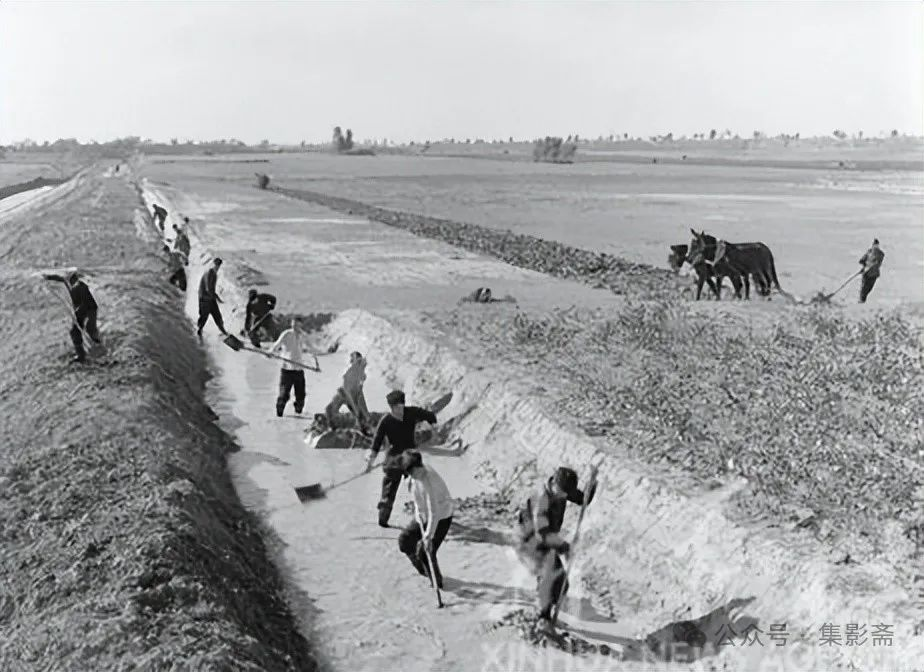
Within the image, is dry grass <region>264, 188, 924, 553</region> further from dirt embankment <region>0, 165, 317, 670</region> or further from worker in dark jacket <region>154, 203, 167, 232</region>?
worker in dark jacket <region>154, 203, 167, 232</region>

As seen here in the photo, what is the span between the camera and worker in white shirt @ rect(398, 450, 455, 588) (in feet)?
28.4

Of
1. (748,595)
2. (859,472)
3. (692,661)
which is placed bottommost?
(692,661)

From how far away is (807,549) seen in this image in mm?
8117

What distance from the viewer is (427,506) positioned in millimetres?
8719

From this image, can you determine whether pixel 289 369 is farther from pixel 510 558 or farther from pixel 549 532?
pixel 549 532

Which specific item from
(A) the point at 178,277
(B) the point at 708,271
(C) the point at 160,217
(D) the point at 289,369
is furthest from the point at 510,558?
(C) the point at 160,217

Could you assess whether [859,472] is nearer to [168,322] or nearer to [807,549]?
[807,549]

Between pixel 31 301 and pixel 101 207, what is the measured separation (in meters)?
30.7

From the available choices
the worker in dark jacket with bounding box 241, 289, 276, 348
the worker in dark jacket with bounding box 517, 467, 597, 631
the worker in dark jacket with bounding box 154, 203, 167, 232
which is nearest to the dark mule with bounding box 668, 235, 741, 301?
the worker in dark jacket with bounding box 241, 289, 276, 348

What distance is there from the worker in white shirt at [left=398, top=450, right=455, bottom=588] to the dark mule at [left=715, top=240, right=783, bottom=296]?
1459cm

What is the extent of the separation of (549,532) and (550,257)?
78.1 feet

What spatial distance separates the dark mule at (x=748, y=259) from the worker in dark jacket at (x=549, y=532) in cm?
1450

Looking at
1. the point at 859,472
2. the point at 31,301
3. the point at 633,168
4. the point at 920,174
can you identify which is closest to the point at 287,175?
the point at 633,168

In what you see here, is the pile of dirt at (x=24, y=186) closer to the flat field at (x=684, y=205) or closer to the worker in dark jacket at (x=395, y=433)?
the flat field at (x=684, y=205)
